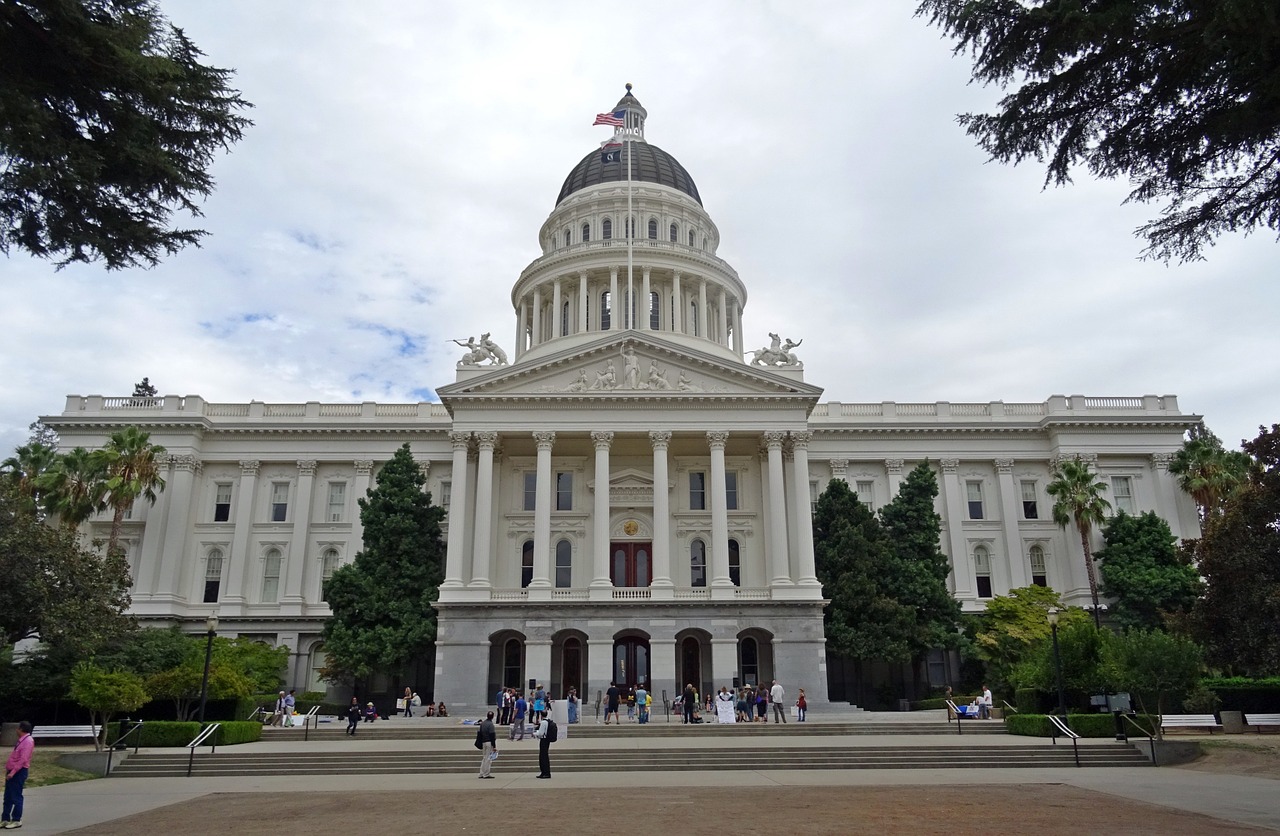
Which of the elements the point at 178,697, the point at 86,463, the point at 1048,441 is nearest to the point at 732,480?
the point at 1048,441

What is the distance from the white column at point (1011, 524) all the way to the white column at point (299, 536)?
3877cm

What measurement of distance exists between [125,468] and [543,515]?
21.4m

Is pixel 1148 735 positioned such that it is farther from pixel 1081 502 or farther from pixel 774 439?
pixel 1081 502

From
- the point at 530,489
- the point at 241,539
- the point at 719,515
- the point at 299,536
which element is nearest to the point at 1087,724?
the point at 719,515

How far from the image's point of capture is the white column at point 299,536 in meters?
52.3

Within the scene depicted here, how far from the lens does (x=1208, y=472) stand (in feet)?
161

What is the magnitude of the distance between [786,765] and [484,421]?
2573 centimetres

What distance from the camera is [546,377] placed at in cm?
4688

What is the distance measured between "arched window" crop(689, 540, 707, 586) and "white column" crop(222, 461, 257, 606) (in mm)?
24695

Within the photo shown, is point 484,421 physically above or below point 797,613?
above

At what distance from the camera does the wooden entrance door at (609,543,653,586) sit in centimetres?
4806

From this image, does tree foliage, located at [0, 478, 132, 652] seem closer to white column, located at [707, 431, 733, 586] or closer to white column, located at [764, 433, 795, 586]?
white column, located at [707, 431, 733, 586]

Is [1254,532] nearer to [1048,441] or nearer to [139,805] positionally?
[1048,441]

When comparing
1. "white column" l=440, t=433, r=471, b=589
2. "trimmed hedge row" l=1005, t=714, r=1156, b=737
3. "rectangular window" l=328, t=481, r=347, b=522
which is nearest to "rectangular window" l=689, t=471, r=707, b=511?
"white column" l=440, t=433, r=471, b=589
